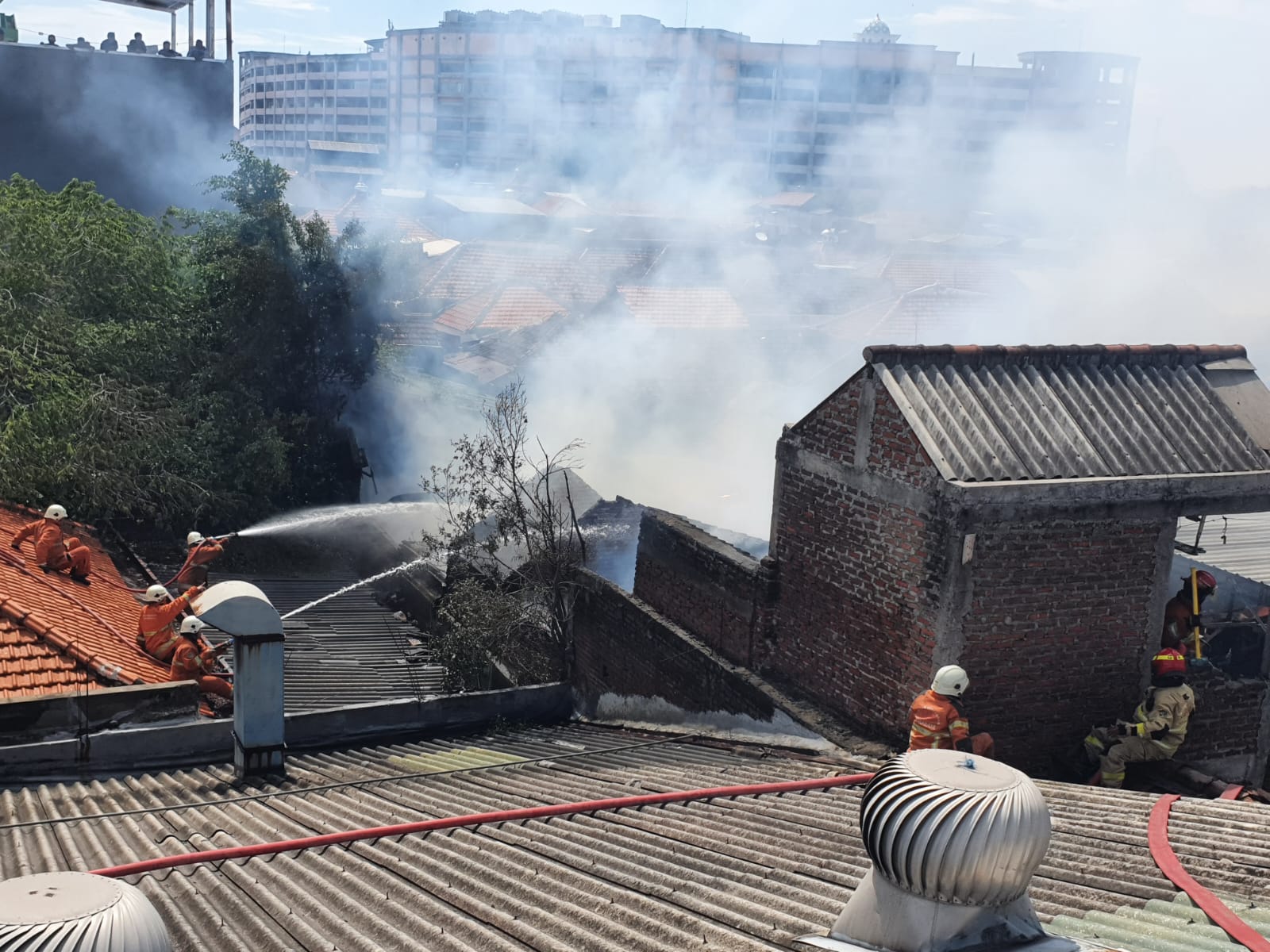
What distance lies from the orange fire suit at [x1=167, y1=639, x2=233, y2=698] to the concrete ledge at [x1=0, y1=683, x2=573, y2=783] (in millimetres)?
750

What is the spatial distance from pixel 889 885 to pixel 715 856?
1.96 meters

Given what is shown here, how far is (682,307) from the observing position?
3859 centimetres

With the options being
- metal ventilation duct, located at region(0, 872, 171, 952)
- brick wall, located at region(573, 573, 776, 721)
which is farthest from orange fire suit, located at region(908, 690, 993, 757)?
metal ventilation duct, located at region(0, 872, 171, 952)

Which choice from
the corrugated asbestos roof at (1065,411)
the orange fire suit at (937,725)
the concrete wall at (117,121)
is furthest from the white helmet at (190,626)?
the concrete wall at (117,121)

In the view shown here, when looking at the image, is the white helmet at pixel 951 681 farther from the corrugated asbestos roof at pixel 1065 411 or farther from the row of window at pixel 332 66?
the row of window at pixel 332 66

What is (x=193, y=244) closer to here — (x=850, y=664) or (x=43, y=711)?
(x=43, y=711)

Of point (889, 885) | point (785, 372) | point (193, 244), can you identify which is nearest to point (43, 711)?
point (889, 885)

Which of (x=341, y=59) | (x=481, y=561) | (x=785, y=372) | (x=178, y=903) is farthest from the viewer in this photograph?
(x=341, y=59)

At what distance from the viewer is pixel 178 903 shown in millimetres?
4785

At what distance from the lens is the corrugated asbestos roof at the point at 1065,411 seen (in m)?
7.93

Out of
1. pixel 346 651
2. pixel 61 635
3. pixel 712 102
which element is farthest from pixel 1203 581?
pixel 712 102

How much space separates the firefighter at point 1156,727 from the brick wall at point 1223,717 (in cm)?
77

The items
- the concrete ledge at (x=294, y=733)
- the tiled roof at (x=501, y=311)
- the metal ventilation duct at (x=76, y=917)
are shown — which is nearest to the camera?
the metal ventilation duct at (x=76, y=917)

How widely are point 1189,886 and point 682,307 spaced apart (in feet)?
114
